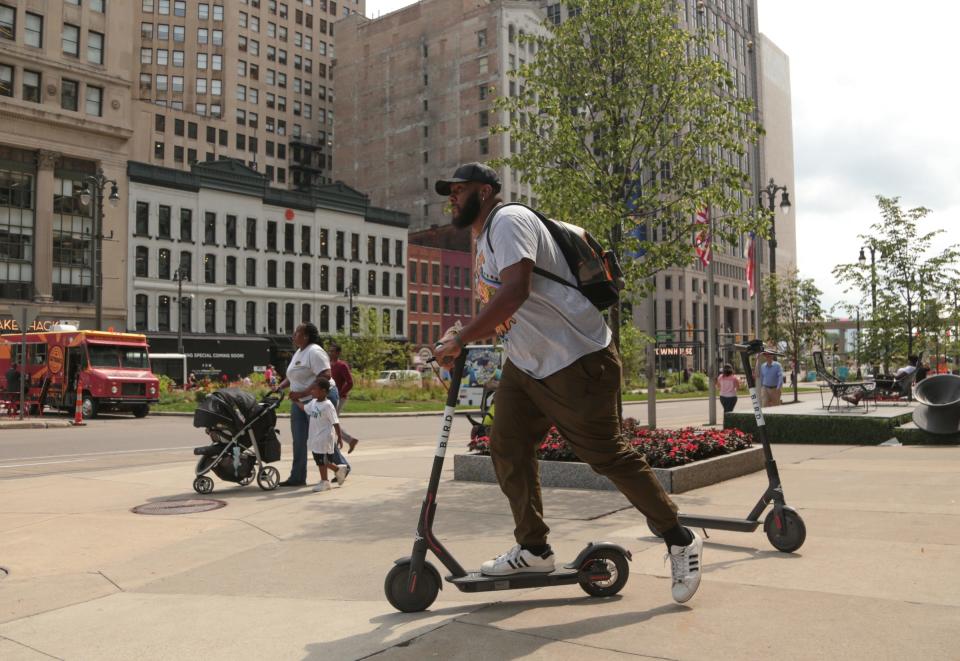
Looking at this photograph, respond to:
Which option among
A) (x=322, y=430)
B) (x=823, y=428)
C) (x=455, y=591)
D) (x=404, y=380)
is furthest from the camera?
(x=404, y=380)

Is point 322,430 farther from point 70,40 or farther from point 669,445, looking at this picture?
point 70,40

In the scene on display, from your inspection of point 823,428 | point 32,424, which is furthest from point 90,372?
point 823,428

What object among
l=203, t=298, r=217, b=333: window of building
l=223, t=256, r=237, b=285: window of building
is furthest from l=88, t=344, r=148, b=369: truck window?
l=223, t=256, r=237, b=285: window of building

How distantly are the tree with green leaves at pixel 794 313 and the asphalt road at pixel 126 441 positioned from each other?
101 feet

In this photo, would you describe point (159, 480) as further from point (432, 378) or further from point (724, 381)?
point (432, 378)

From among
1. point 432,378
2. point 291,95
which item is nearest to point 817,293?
point 432,378

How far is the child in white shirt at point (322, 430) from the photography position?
363 inches

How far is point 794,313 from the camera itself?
51.8 metres

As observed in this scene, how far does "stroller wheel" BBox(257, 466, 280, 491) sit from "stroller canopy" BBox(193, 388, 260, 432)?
571 millimetres

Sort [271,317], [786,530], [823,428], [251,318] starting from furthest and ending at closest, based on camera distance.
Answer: [271,317]
[251,318]
[823,428]
[786,530]

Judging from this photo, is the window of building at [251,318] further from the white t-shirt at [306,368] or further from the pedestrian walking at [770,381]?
the white t-shirt at [306,368]

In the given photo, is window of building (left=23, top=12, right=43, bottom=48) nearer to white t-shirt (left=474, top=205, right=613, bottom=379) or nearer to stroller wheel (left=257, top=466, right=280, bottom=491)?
stroller wheel (left=257, top=466, right=280, bottom=491)

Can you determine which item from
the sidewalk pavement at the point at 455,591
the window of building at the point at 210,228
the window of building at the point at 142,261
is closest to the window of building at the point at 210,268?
the window of building at the point at 210,228

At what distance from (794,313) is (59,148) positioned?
156 ft
